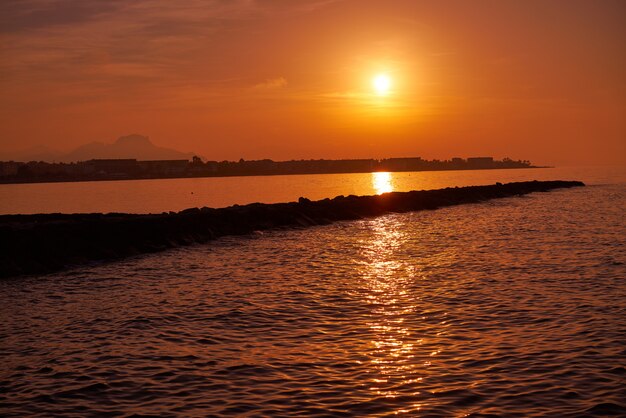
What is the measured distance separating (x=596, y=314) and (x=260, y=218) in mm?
33411

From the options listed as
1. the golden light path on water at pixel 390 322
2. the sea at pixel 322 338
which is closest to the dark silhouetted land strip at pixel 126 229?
the sea at pixel 322 338

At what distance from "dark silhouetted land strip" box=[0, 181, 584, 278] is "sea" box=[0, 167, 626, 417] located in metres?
2.86

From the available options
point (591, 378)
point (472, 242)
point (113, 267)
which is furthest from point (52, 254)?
point (591, 378)

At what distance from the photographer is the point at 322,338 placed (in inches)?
527

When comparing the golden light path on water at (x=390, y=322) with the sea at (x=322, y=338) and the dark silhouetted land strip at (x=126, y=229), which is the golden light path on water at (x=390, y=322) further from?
the dark silhouetted land strip at (x=126, y=229)

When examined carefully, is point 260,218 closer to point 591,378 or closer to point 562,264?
point 562,264

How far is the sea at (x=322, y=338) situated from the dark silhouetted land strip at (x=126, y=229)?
2859mm

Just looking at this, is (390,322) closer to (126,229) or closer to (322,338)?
(322,338)

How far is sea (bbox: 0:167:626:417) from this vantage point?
9.51 meters

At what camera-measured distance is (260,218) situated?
4666 centimetres

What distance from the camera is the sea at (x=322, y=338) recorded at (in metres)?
9.51

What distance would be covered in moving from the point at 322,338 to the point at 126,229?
23.4 m

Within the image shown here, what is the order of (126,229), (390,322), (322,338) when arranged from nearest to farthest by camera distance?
1. (322,338)
2. (390,322)
3. (126,229)

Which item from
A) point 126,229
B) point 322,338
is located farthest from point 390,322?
point 126,229
